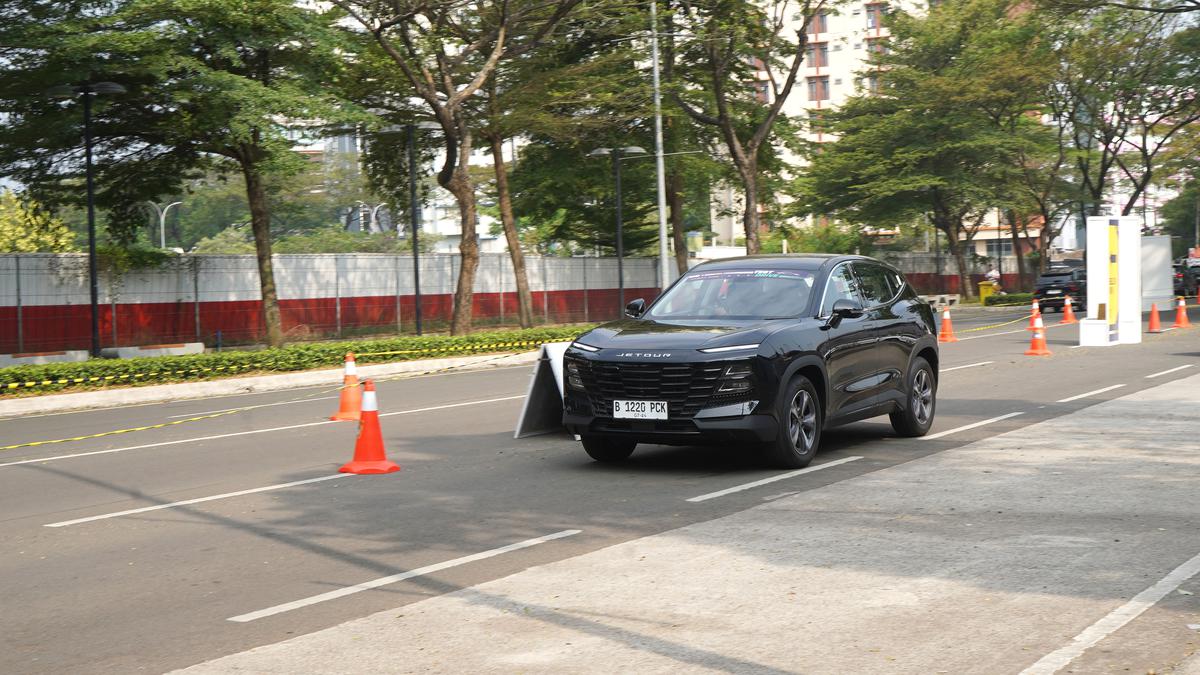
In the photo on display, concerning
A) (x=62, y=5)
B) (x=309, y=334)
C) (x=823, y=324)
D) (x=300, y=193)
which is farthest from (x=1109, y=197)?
(x=823, y=324)

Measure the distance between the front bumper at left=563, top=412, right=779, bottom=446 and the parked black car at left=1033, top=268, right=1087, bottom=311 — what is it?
41.0 meters

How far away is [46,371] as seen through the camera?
21.7 metres

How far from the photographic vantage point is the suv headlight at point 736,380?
33.3 feet

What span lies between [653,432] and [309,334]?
2954cm

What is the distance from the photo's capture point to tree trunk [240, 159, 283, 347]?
3020 centimetres

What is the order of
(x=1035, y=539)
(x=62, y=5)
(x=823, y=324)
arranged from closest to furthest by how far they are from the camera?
(x=1035, y=539), (x=823, y=324), (x=62, y=5)

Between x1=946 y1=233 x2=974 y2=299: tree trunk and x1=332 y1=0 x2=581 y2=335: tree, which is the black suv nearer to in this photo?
x1=332 y1=0 x2=581 y2=335: tree

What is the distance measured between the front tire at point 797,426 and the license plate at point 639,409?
943 millimetres

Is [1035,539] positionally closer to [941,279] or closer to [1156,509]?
[1156,509]

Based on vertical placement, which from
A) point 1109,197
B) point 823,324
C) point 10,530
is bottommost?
point 10,530

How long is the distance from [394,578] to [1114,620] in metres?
3.75

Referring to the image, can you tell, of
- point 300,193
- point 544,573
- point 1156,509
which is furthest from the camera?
point 300,193

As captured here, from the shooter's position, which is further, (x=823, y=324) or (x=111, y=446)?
(x=111, y=446)

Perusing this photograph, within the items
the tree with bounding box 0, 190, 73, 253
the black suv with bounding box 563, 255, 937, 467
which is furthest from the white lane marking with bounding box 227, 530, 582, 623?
the tree with bounding box 0, 190, 73, 253
